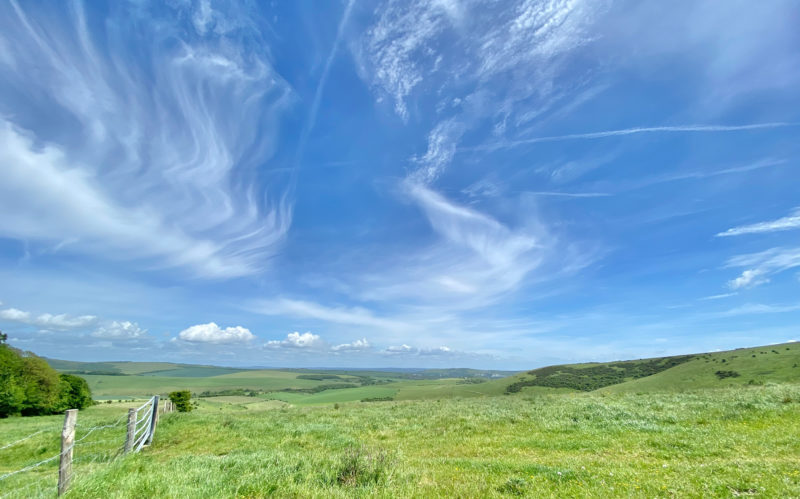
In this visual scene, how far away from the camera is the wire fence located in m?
8.93

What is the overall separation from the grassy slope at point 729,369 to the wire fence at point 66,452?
235 ft

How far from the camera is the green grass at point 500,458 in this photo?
28.5 feet

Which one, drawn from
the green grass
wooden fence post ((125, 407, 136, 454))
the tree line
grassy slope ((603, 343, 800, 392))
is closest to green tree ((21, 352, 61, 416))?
the tree line

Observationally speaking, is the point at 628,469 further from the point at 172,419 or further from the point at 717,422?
the point at 172,419

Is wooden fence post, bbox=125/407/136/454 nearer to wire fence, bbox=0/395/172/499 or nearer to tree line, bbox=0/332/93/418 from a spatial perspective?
wire fence, bbox=0/395/172/499

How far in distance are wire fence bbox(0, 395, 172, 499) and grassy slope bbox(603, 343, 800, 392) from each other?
235ft

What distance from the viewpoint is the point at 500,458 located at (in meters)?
13.6

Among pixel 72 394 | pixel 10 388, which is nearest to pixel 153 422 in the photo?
pixel 10 388

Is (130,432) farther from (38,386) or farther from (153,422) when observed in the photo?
(38,386)

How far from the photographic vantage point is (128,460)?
11.8 meters

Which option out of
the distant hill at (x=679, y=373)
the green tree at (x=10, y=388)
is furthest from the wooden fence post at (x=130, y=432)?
the distant hill at (x=679, y=373)

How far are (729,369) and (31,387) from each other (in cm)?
11713

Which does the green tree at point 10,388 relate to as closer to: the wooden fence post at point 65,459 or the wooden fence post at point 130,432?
the wooden fence post at point 130,432

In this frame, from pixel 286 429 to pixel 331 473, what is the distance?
14.5 metres
